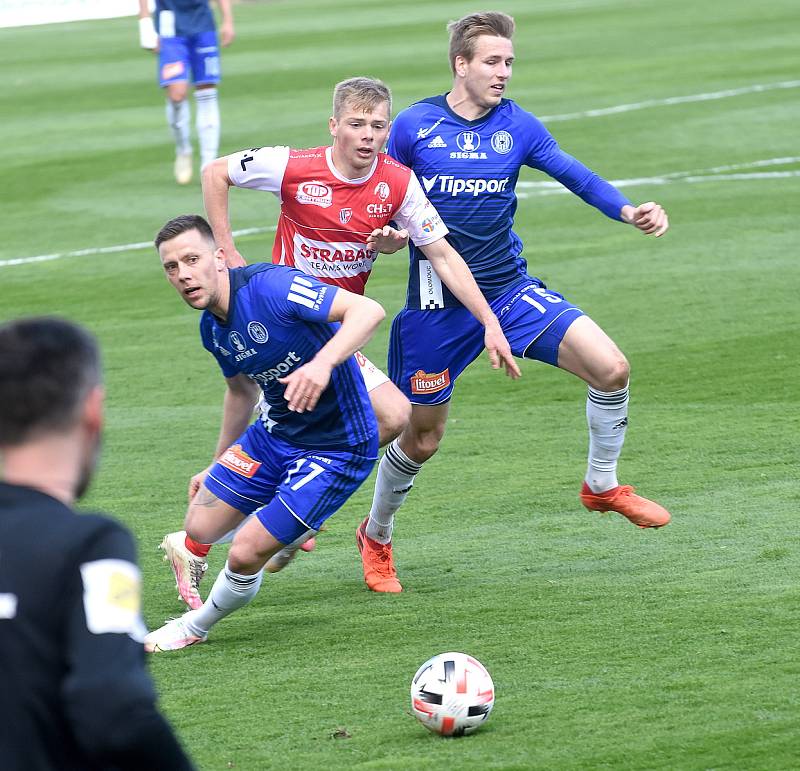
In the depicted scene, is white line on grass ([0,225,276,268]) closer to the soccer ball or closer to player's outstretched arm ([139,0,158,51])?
Answer: player's outstretched arm ([139,0,158,51])

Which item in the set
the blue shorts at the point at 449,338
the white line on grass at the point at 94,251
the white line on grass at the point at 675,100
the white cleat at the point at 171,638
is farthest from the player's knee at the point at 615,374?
the white line on grass at the point at 675,100

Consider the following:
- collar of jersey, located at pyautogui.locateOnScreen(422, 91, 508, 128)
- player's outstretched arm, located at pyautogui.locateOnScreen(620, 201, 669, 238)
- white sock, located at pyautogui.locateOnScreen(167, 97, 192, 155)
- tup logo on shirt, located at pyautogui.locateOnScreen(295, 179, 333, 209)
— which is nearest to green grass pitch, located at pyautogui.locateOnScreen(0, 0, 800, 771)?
white sock, located at pyautogui.locateOnScreen(167, 97, 192, 155)

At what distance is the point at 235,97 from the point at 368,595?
18192mm

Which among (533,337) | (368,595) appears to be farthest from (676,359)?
(368,595)

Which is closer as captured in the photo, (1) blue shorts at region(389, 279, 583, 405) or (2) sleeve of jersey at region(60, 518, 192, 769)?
(2) sleeve of jersey at region(60, 518, 192, 769)

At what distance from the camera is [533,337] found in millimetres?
6832

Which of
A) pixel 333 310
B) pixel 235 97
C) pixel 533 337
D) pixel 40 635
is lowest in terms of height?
pixel 235 97

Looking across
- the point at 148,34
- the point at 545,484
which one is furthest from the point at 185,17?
the point at 545,484

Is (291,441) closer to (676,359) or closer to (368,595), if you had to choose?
(368,595)

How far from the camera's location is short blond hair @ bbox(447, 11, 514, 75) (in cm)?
700

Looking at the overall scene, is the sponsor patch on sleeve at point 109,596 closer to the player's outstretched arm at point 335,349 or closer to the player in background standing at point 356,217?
the player's outstretched arm at point 335,349

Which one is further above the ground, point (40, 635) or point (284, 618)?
point (40, 635)

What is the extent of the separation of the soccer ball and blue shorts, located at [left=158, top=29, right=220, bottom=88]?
12.0 m

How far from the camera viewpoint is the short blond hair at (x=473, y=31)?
7.00 metres
